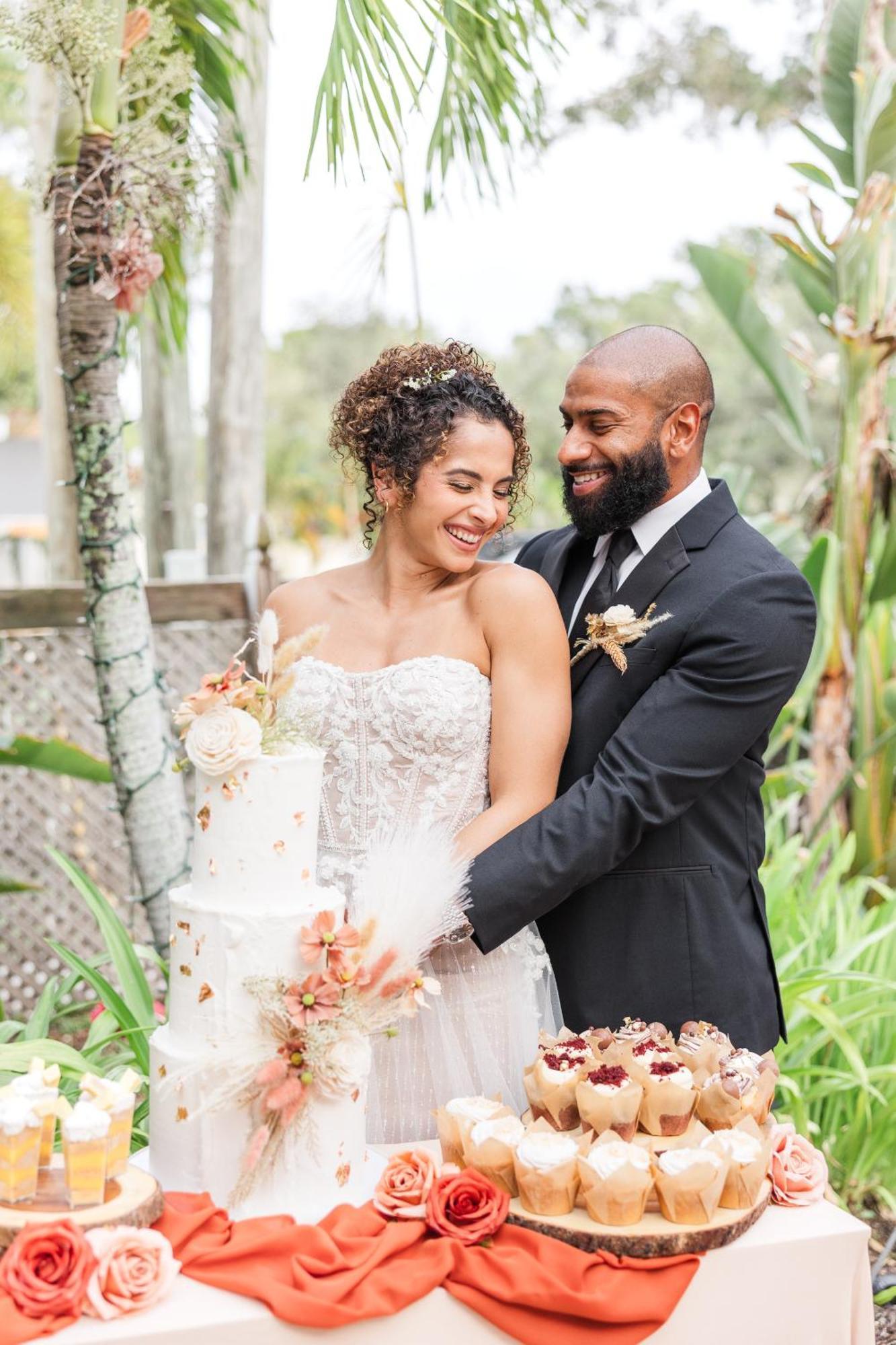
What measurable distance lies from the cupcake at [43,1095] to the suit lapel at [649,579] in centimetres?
135

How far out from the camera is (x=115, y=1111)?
79.7 inches

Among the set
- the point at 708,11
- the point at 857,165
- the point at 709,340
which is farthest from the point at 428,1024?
the point at 709,340

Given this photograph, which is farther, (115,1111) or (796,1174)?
(796,1174)

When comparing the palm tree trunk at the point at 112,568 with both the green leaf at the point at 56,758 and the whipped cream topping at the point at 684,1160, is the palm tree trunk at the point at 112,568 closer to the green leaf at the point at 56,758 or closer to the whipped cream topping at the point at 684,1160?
the green leaf at the point at 56,758

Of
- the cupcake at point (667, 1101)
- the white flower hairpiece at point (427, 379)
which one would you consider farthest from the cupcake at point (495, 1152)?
the white flower hairpiece at point (427, 379)

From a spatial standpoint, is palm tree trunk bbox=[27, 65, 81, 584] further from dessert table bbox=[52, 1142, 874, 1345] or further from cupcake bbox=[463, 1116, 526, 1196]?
dessert table bbox=[52, 1142, 874, 1345]

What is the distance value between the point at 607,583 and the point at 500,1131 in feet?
4.17

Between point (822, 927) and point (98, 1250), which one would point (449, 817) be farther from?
point (822, 927)

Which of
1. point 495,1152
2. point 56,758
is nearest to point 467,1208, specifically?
point 495,1152

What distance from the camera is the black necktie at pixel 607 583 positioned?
2.98m

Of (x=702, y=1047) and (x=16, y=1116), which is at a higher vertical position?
(x=16, y=1116)

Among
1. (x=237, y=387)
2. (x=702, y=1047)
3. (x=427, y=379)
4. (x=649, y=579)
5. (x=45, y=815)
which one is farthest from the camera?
(x=237, y=387)

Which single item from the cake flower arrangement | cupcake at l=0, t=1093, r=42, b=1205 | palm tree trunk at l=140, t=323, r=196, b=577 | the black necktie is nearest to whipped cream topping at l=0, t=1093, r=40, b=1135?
cupcake at l=0, t=1093, r=42, b=1205

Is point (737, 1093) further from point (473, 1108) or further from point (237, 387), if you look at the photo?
point (237, 387)
